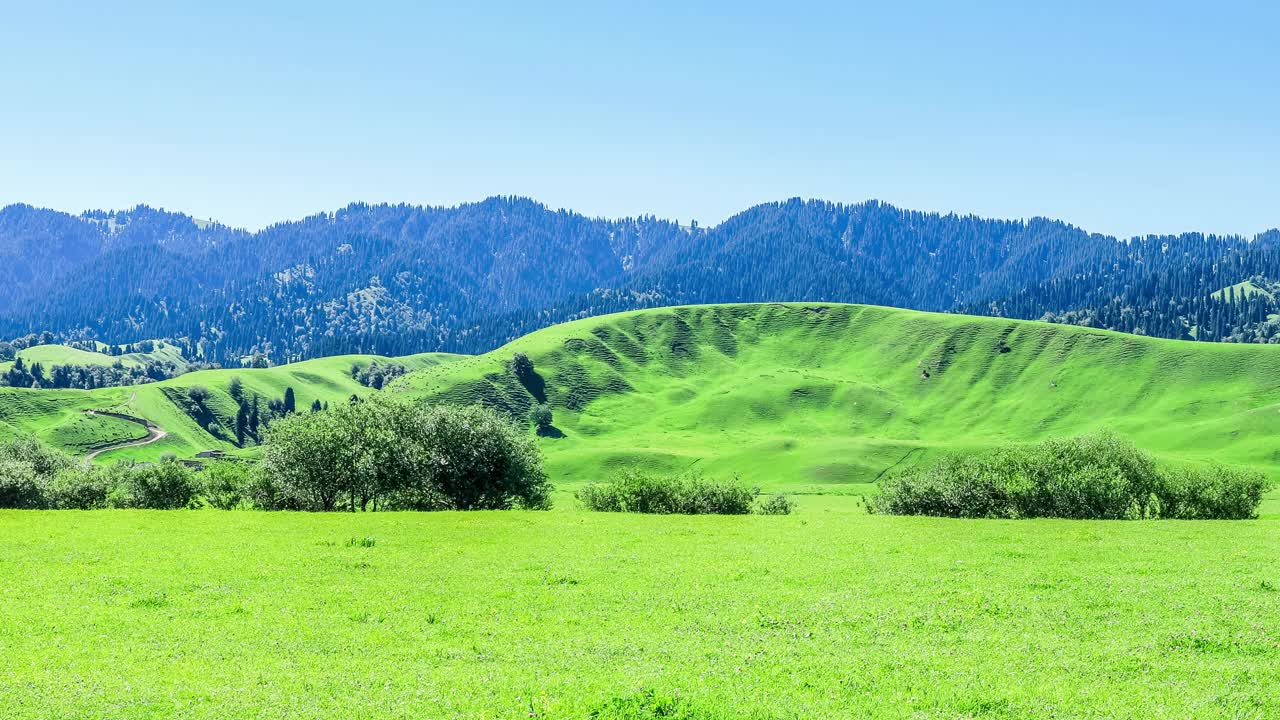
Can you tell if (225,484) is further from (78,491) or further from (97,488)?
(78,491)

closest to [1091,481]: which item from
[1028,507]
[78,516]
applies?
[1028,507]

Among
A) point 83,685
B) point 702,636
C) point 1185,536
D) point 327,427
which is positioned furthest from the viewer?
point 327,427

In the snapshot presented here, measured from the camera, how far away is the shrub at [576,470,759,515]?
86.6 m

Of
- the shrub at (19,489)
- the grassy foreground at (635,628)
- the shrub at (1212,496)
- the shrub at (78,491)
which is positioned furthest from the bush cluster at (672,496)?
the shrub at (19,489)

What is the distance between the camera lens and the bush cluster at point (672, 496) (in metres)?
86.6

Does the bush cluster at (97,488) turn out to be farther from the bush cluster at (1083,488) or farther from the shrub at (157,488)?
the bush cluster at (1083,488)

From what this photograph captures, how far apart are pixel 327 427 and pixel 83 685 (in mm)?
66323

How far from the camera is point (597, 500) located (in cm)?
9031

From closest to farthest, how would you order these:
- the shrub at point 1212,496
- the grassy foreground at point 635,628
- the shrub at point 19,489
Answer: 1. the grassy foreground at point 635,628
2. the shrub at point 1212,496
3. the shrub at point 19,489

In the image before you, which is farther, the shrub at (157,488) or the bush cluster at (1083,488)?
the shrub at (157,488)

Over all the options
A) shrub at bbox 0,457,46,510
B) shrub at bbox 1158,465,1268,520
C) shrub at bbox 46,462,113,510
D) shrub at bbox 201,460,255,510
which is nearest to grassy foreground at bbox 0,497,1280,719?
shrub at bbox 1158,465,1268,520

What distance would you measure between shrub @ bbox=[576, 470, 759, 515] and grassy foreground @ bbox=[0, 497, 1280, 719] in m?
34.9

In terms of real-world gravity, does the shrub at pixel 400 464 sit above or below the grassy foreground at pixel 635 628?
above

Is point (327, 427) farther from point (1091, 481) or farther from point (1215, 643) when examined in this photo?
point (1215, 643)
